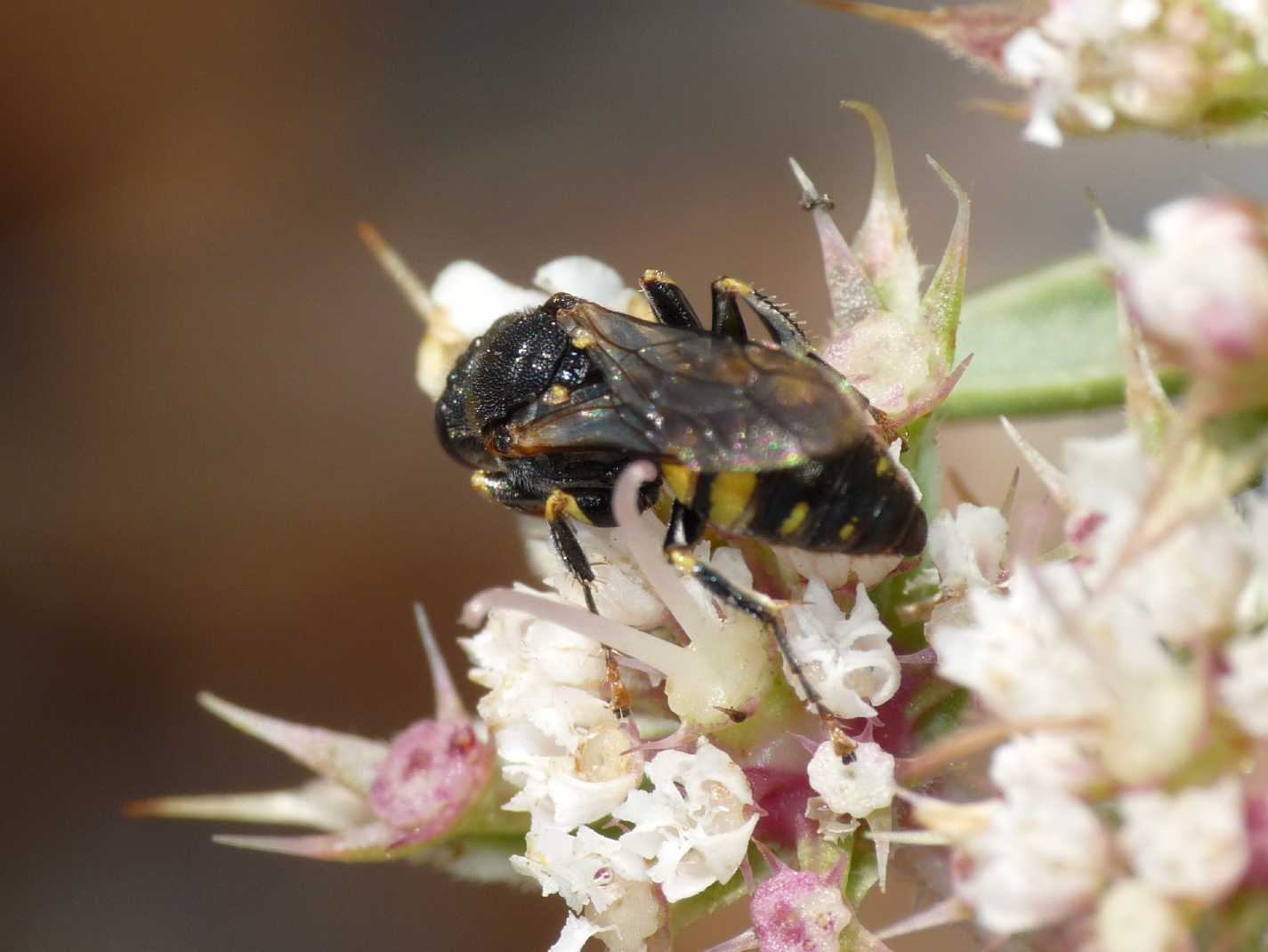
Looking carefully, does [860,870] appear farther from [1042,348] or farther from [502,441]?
[1042,348]

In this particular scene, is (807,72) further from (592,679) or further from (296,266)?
(592,679)

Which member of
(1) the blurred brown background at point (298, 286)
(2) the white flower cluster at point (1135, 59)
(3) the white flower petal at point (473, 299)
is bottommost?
(1) the blurred brown background at point (298, 286)

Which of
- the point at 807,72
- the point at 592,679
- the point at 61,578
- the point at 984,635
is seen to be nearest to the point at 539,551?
the point at 592,679

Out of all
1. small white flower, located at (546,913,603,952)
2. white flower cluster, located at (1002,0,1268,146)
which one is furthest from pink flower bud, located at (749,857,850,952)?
white flower cluster, located at (1002,0,1268,146)

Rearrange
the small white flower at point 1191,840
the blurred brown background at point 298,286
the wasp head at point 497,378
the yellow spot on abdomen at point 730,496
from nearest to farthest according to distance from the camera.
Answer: the small white flower at point 1191,840, the yellow spot on abdomen at point 730,496, the wasp head at point 497,378, the blurred brown background at point 298,286

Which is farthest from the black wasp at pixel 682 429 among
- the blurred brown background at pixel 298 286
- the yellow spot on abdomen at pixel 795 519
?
the blurred brown background at pixel 298 286

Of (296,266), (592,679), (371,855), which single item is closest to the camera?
(592,679)

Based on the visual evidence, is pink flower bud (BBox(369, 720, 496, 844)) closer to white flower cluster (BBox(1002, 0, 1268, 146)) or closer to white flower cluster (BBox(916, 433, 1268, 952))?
white flower cluster (BBox(916, 433, 1268, 952))

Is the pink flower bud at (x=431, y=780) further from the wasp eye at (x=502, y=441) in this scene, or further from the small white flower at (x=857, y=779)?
the small white flower at (x=857, y=779)
